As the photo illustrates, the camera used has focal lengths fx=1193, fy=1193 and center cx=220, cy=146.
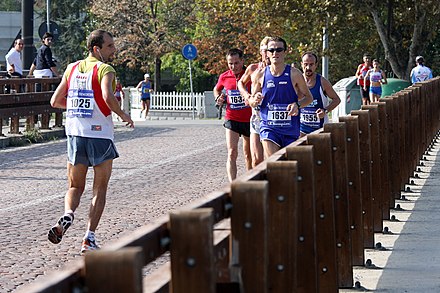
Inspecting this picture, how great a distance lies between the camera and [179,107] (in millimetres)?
55469

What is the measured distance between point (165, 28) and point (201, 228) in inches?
2460

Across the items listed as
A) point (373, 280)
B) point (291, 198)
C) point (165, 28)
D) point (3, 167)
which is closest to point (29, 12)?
point (3, 167)

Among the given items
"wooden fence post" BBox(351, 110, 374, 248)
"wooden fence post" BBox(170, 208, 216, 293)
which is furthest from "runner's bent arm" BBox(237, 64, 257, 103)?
"wooden fence post" BBox(170, 208, 216, 293)

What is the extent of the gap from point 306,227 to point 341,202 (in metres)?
1.99

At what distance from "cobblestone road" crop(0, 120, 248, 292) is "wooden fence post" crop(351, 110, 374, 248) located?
7.50ft

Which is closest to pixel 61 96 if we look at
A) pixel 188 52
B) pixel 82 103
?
pixel 82 103

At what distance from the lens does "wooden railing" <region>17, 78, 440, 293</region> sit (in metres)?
3.44

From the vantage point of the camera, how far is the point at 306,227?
6.60m

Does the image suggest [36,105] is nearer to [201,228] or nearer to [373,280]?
[373,280]

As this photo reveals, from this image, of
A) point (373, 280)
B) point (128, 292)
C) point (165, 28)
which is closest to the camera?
point (128, 292)

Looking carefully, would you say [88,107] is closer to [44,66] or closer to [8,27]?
[44,66]

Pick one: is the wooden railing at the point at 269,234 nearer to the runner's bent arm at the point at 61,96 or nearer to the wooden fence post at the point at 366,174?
the wooden fence post at the point at 366,174

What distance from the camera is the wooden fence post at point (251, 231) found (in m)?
4.57

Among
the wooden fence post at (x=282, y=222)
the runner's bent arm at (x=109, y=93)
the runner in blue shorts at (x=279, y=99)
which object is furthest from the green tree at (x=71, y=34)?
the wooden fence post at (x=282, y=222)
